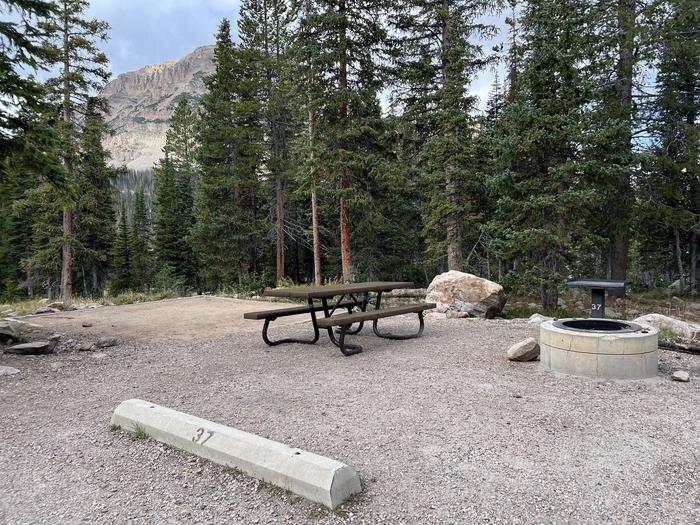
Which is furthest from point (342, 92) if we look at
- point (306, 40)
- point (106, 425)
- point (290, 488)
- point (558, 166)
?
point (290, 488)

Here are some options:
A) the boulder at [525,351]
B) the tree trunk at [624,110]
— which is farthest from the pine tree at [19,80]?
the tree trunk at [624,110]

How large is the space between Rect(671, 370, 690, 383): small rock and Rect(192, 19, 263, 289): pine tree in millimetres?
18056

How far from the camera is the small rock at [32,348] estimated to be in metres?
5.81

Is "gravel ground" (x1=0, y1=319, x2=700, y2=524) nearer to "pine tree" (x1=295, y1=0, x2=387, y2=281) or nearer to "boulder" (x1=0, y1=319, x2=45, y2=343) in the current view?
"boulder" (x1=0, y1=319, x2=45, y2=343)

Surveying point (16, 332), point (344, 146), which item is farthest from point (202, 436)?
point (344, 146)

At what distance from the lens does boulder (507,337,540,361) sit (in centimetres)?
491

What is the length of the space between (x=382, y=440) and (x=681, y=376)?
3.35m

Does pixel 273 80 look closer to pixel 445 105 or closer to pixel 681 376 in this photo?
pixel 445 105

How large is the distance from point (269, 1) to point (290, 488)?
78.8 feet

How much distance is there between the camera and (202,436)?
2.81 metres

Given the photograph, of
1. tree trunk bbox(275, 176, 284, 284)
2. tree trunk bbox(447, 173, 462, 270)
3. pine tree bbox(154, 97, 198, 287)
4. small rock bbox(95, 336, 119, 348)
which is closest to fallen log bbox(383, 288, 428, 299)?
tree trunk bbox(447, 173, 462, 270)

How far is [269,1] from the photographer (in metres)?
21.2

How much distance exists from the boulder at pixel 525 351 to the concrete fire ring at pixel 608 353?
42 centimetres

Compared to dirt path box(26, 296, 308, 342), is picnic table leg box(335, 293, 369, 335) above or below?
above
